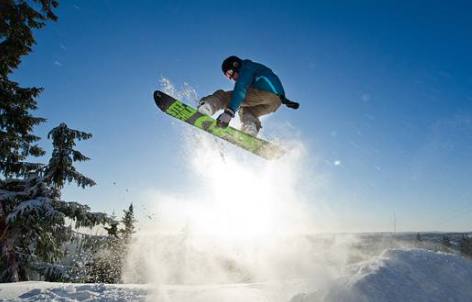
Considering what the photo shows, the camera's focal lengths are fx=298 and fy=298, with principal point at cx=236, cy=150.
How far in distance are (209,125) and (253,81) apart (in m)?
A: 1.62

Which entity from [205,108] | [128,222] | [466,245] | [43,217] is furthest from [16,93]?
[466,245]

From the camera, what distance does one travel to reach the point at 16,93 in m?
9.11

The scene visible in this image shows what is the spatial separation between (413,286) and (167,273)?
4.14 m

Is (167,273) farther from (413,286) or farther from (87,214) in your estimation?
(87,214)

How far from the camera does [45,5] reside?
25.1ft

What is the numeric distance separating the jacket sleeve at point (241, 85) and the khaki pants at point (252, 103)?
54 centimetres

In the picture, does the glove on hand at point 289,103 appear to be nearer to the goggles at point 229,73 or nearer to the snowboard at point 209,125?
the snowboard at point 209,125

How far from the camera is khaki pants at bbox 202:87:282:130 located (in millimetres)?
6266

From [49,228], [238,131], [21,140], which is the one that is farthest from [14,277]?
[238,131]

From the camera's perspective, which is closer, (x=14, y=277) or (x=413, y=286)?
(x=413, y=286)

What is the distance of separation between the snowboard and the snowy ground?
3.33m

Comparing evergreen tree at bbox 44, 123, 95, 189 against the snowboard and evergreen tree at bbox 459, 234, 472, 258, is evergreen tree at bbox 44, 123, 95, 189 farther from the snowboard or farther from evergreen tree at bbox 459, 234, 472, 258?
evergreen tree at bbox 459, 234, 472, 258

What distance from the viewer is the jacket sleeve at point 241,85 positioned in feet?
18.0

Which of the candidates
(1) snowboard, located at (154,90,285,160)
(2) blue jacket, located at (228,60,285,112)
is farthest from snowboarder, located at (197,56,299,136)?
(1) snowboard, located at (154,90,285,160)
